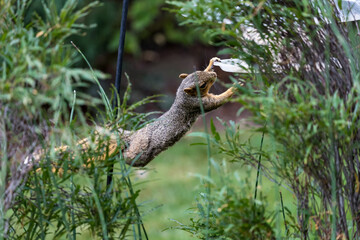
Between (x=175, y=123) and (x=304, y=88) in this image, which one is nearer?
(x=304, y=88)

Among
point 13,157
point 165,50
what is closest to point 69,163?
point 13,157

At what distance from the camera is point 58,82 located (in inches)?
35.9

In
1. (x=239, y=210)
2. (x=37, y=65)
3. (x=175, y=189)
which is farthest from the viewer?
(x=175, y=189)

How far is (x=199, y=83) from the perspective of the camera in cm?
135

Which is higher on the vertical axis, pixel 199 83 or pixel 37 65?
pixel 37 65

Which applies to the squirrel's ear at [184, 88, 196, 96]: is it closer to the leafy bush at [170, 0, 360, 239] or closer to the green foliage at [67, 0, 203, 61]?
the leafy bush at [170, 0, 360, 239]

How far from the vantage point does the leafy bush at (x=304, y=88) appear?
1.02 metres

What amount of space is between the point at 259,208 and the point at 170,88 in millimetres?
4984

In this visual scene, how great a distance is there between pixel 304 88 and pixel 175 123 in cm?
39

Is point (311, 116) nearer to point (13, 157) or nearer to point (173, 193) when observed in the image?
point (13, 157)

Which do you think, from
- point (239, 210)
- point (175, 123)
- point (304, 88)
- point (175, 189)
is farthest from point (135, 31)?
point (239, 210)

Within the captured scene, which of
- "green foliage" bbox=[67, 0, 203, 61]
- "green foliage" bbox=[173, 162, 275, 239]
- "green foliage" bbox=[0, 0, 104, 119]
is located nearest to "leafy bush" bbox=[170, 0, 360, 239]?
"green foliage" bbox=[173, 162, 275, 239]

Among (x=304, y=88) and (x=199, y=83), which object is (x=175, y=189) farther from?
(x=304, y=88)

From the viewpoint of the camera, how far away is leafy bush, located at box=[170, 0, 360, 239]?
1021 mm
